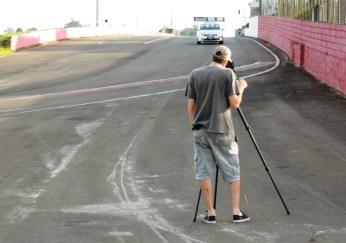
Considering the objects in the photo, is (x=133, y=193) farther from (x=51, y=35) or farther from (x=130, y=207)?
(x=51, y=35)

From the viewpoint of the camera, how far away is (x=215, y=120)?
6.94 metres

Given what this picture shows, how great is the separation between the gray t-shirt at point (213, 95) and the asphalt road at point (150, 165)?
110 cm

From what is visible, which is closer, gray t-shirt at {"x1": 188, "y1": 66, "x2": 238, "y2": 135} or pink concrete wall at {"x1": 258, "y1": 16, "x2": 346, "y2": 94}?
gray t-shirt at {"x1": 188, "y1": 66, "x2": 238, "y2": 135}

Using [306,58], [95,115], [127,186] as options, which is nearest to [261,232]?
[127,186]

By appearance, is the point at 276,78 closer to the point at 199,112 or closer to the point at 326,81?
the point at 326,81

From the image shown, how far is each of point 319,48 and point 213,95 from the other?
16373mm

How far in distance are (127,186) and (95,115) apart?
7387mm

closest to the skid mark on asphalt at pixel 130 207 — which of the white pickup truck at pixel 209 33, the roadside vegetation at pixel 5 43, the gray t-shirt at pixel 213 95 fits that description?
the gray t-shirt at pixel 213 95

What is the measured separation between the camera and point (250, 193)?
8.34 m

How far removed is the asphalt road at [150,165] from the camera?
6.91m

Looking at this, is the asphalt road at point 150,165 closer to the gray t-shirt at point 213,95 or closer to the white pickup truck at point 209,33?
the gray t-shirt at point 213,95

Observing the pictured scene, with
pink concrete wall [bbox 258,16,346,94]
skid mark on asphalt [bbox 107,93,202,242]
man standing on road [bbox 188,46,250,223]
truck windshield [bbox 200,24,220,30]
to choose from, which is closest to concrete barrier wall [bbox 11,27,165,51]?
truck windshield [bbox 200,24,220,30]

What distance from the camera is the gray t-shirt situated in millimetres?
6863

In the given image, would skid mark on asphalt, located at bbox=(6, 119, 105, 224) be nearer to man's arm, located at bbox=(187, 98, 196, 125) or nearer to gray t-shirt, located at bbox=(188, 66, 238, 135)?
man's arm, located at bbox=(187, 98, 196, 125)
